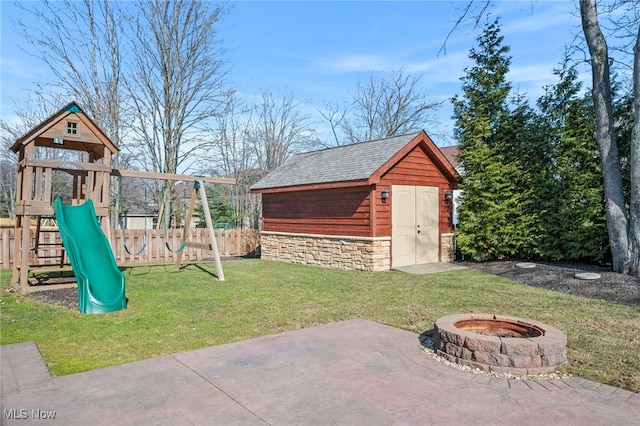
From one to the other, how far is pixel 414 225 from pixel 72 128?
28.1ft

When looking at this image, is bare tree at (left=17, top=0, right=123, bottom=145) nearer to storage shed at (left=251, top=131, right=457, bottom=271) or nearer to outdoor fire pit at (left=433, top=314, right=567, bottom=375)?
storage shed at (left=251, top=131, right=457, bottom=271)

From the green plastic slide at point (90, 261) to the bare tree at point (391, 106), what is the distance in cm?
2075

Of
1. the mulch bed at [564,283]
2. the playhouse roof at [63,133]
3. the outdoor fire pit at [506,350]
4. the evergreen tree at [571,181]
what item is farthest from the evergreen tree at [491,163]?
the playhouse roof at [63,133]

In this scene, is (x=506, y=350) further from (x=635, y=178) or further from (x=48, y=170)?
(x=48, y=170)

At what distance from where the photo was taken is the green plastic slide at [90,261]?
6188mm

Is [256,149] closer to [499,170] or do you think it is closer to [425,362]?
[499,170]

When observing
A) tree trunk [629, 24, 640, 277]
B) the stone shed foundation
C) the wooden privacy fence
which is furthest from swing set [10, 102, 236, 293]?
tree trunk [629, 24, 640, 277]

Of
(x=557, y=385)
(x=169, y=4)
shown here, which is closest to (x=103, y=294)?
(x=557, y=385)

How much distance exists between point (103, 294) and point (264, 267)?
20.0ft

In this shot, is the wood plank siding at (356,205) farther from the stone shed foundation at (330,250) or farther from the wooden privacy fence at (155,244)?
the wooden privacy fence at (155,244)

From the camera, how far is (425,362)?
4102 millimetres

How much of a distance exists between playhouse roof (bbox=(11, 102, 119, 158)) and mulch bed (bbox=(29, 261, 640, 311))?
9.49 ft

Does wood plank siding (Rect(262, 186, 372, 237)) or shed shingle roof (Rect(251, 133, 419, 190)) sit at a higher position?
shed shingle roof (Rect(251, 133, 419, 190))

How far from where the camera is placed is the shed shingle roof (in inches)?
440
